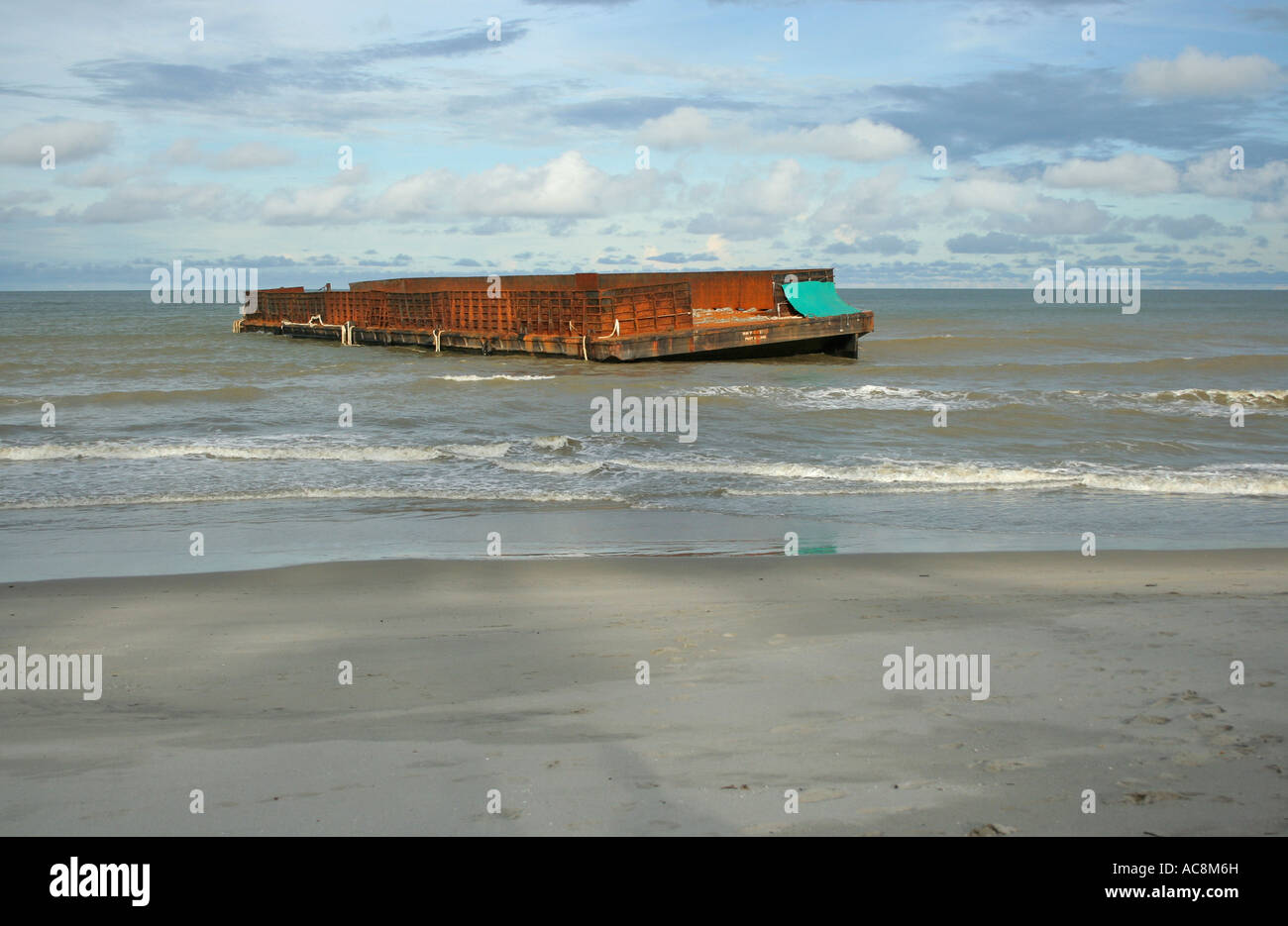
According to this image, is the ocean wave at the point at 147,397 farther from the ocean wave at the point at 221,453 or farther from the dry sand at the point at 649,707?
the dry sand at the point at 649,707

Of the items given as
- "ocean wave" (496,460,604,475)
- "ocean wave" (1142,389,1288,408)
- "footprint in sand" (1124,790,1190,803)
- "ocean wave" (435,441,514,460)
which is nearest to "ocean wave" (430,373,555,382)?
"ocean wave" (435,441,514,460)

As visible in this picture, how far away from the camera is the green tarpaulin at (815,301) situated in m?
32.6

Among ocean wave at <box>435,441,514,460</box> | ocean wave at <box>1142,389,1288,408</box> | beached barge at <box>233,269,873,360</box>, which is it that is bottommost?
ocean wave at <box>435,441,514,460</box>

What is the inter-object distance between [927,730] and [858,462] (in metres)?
10.0

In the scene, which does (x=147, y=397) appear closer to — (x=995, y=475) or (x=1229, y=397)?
(x=995, y=475)

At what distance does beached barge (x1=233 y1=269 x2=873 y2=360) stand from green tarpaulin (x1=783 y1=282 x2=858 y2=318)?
0.15 feet

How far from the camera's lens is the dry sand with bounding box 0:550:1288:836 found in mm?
3762

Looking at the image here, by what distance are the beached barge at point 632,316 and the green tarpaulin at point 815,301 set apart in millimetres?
46

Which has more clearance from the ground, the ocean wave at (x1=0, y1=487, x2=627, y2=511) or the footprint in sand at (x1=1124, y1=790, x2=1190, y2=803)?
the ocean wave at (x1=0, y1=487, x2=627, y2=511)

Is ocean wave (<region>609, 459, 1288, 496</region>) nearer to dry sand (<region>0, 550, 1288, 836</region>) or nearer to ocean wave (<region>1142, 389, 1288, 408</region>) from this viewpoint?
dry sand (<region>0, 550, 1288, 836</region>)

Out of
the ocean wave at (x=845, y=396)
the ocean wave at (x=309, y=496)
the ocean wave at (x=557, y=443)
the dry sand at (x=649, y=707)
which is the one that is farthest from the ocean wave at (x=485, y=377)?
the dry sand at (x=649, y=707)

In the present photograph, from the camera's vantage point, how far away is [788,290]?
33.2m
